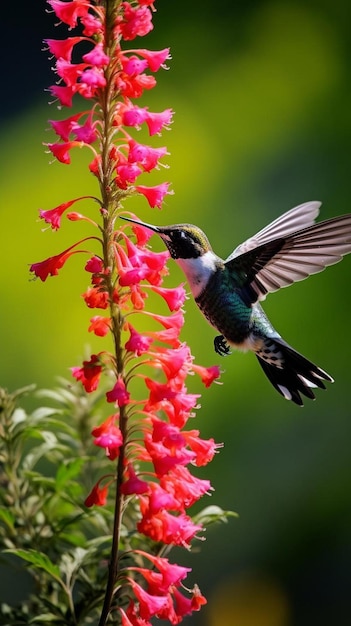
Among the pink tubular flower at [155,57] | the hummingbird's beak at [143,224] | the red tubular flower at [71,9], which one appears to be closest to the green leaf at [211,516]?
the hummingbird's beak at [143,224]

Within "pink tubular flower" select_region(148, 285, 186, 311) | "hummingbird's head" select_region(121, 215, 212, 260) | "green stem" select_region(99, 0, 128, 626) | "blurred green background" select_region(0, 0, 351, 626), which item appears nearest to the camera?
"green stem" select_region(99, 0, 128, 626)

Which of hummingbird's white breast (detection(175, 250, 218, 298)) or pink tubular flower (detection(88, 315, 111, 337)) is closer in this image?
pink tubular flower (detection(88, 315, 111, 337))

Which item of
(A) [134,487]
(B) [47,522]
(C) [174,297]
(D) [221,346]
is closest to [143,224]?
(C) [174,297]

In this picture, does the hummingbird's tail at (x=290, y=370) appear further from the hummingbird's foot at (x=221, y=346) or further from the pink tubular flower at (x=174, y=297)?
the pink tubular flower at (x=174, y=297)

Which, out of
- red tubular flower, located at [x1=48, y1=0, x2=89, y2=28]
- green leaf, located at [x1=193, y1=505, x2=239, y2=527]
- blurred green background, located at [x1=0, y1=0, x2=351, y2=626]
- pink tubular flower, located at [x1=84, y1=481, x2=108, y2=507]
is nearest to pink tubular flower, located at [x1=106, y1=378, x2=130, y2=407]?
pink tubular flower, located at [x1=84, y1=481, x2=108, y2=507]

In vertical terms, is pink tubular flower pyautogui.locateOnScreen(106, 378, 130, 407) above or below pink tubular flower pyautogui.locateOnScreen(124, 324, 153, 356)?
below

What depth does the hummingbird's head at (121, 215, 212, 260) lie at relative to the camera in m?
2.30

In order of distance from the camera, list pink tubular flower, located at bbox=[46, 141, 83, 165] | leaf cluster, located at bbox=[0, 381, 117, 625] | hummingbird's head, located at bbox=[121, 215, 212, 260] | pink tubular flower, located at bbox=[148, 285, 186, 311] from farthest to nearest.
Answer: hummingbird's head, located at bbox=[121, 215, 212, 260], leaf cluster, located at bbox=[0, 381, 117, 625], pink tubular flower, located at bbox=[148, 285, 186, 311], pink tubular flower, located at bbox=[46, 141, 83, 165]

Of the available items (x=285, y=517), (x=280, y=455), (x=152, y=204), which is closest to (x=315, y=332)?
(x=280, y=455)

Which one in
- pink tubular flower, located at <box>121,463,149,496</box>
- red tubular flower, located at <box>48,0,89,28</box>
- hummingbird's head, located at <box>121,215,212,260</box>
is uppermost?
red tubular flower, located at <box>48,0,89,28</box>

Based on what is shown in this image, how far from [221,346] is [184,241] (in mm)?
443

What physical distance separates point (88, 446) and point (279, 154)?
7.65ft

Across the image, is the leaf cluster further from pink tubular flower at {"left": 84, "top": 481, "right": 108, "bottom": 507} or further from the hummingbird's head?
the hummingbird's head

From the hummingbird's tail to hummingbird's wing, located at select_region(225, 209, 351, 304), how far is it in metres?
0.16
